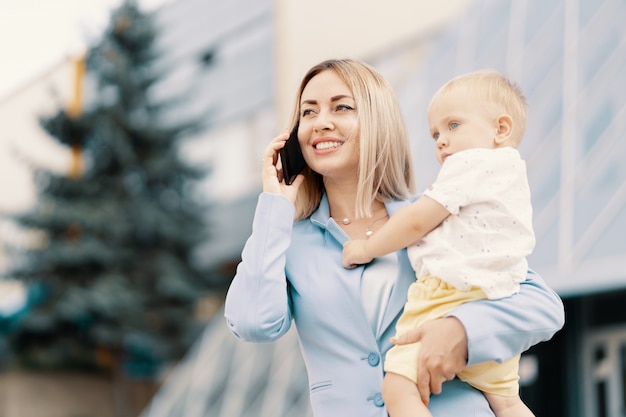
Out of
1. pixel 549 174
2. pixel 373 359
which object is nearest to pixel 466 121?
pixel 373 359

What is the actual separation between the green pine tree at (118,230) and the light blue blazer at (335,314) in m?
16.3

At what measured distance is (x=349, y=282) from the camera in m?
2.39

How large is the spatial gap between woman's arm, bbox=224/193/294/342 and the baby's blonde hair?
1.74ft

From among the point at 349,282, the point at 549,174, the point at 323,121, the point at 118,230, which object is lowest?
the point at 118,230

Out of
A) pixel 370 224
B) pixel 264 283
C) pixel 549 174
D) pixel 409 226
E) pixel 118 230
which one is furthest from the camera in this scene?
pixel 118 230

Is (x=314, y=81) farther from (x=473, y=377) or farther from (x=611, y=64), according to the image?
(x=611, y=64)

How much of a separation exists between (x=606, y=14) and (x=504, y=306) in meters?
10.1

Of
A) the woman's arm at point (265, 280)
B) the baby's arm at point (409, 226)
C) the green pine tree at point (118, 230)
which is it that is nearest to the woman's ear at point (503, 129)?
the baby's arm at point (409, 226)

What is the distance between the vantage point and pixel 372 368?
2.33 m

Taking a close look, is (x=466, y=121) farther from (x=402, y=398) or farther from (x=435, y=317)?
(x=402, y=398)

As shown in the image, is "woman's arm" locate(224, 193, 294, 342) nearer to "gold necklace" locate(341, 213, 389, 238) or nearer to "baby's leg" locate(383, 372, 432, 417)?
"gold necklace" locate(341, 213, 389, 238)

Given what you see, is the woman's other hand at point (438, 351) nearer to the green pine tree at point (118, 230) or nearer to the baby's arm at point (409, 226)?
the baby's arm at point (409, 226)

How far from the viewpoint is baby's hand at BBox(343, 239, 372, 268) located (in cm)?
237

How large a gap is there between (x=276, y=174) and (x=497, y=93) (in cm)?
Answer: 66
